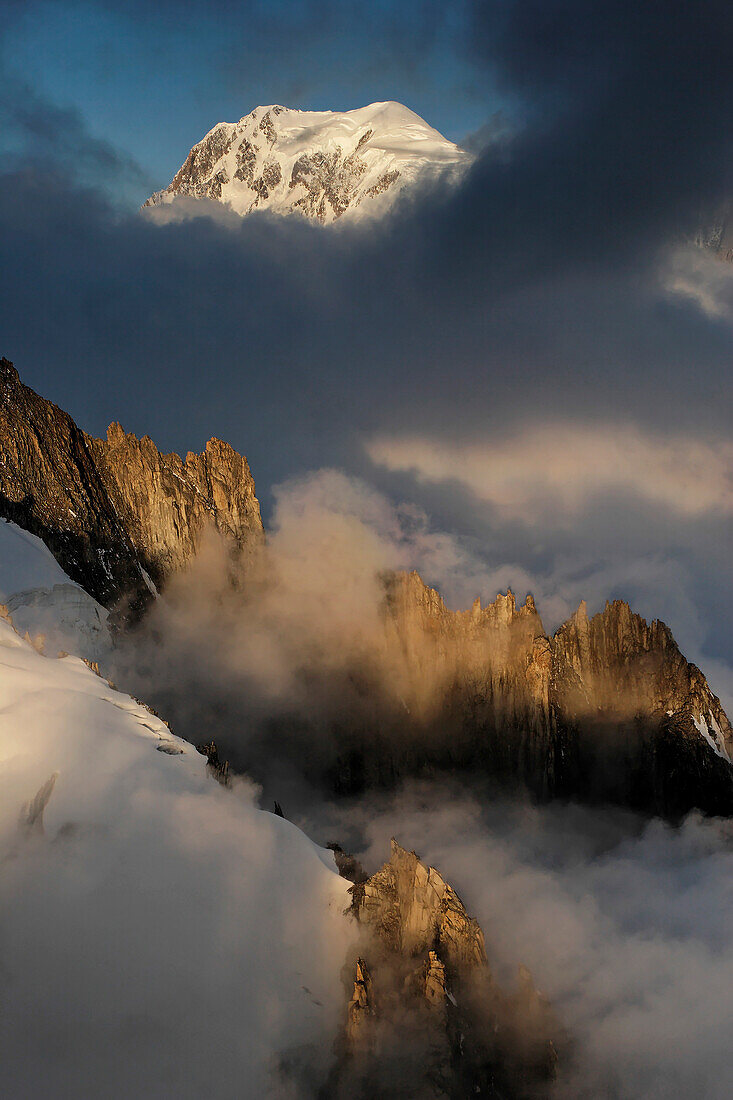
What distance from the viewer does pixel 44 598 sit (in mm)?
145000

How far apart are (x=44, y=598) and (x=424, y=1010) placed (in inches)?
4352

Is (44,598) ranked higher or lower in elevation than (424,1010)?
higher

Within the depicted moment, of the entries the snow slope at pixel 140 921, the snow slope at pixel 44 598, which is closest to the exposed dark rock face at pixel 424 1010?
the snow slope at pixel 140 921

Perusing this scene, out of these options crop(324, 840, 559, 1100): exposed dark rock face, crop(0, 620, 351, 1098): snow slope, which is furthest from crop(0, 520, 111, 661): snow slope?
crop(324, 840, 559, 1100): exposed dark rock face

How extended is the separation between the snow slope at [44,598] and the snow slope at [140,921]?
63.6m

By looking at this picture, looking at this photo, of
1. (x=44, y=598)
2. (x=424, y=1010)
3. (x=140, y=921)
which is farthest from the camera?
(x=44, y=598)

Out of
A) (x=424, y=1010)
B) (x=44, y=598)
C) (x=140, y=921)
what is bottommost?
(x=424, y=1010)

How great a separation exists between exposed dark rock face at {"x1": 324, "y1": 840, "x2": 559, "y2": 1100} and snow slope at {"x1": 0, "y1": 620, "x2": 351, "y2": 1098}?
3.89 metres

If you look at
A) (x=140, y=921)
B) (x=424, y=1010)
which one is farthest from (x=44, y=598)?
(x=424, y=1010)

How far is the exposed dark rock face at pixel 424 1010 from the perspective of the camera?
66844 mm

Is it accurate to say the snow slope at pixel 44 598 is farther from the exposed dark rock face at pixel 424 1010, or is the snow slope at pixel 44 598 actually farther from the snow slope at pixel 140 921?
the exposed dark rock face at pixel 424 1010

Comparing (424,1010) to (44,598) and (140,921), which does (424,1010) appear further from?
(44,598)

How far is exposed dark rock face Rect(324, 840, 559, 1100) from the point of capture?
66.8 meters

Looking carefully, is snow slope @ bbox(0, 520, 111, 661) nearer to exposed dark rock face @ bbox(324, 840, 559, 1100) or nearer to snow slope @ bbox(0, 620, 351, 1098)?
snow slope @ bbox(0, 620, 351, 1098)
